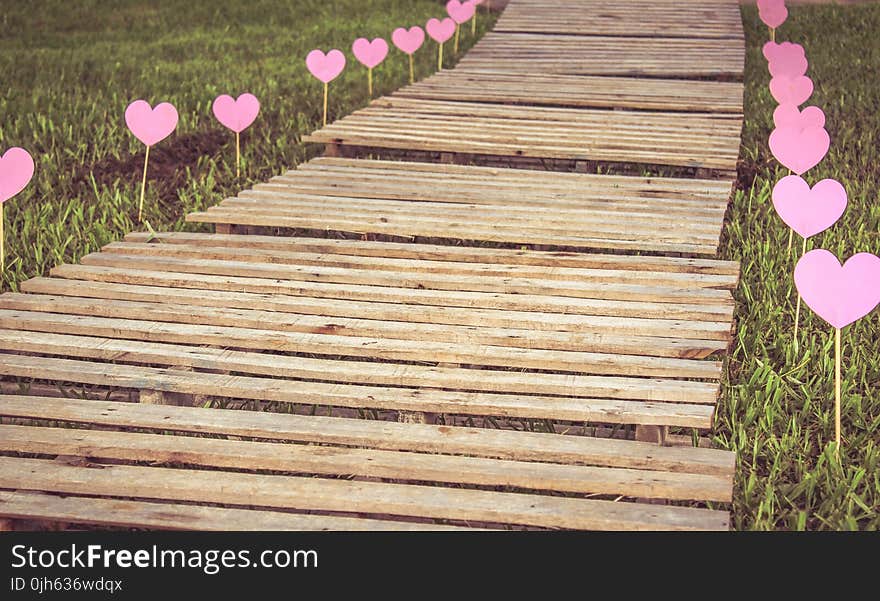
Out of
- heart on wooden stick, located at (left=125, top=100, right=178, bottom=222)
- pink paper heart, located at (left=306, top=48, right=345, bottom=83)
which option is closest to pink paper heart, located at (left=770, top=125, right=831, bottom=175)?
heart on wooden stick, located at (left=125, top=100, right=178, bottom=222)

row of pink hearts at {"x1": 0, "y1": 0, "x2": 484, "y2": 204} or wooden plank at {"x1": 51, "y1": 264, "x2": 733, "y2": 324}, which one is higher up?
row of pink hearts at {"x1": 0, "y1": 0, "x2": 484, "y2": 204}

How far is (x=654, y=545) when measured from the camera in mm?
2412

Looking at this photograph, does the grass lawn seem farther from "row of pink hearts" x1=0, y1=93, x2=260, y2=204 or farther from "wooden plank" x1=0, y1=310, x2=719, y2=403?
"row of pink hearts" x1=0, y1=93, x2=260, y2=204

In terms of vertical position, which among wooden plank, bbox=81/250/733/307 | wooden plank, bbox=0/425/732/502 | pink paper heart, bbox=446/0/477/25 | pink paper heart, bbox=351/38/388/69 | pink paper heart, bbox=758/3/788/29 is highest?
pink paper heart, bbox=446/0/477/25

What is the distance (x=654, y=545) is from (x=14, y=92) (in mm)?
6742

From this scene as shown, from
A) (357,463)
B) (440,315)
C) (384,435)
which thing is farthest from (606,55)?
(357,463)

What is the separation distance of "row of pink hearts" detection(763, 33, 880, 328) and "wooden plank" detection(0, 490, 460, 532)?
54.0 inches

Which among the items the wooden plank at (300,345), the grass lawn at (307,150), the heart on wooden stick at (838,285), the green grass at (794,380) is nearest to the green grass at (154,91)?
the grass lawn at (307,150)

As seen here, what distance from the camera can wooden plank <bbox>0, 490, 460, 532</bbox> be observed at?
2631 mm

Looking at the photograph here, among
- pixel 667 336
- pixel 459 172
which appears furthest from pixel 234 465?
pixel 459 172

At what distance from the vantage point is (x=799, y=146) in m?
4.82

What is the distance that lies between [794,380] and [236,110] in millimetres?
3611

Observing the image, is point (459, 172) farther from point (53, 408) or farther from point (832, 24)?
point (832, 24)

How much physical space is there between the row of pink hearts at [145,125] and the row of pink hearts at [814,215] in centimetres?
282
